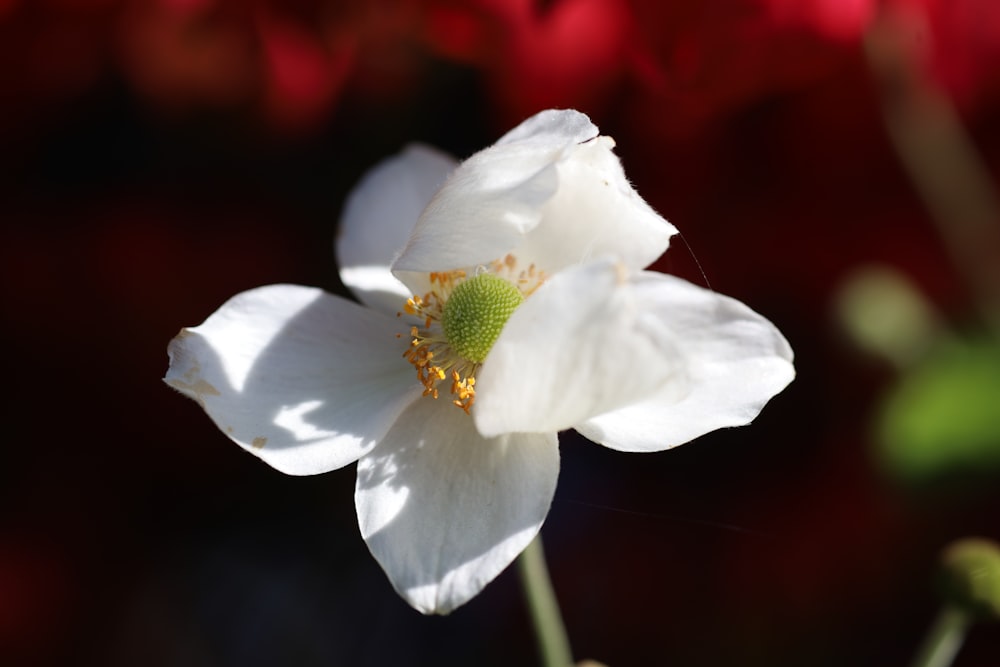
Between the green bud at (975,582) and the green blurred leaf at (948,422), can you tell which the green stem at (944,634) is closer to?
the green bud at (975,582)

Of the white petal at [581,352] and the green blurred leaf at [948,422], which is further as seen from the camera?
the green blurred leaf at [948,422]

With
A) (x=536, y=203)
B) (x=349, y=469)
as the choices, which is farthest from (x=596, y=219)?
(x=349, y=469)

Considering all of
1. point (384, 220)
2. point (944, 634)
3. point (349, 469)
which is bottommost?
point (349, 469)

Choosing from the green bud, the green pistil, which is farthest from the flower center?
the green bud

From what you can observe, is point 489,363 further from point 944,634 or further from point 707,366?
point 944,634

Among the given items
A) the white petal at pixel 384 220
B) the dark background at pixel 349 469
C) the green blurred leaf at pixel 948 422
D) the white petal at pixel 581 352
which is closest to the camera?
the white petal at pixel 581 352

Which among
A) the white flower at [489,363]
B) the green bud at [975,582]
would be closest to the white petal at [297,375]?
the white flower at [489,363]
